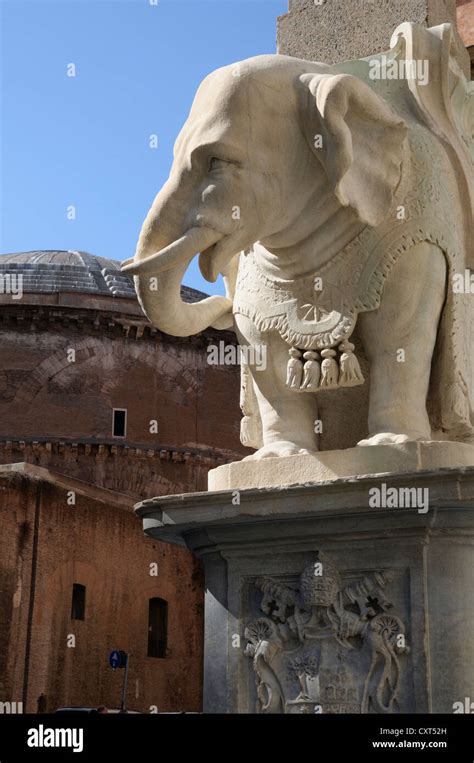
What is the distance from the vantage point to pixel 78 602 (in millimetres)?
22203

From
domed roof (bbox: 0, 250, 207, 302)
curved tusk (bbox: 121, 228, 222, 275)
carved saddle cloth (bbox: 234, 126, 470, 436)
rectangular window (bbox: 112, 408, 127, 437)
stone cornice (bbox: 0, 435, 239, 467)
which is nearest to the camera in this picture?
curved tusk (bbox: 121, 228, 222, 275)

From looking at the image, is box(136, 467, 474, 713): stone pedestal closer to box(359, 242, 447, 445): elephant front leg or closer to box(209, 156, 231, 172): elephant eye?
box(359, 242, 447, 445): elephant front leg

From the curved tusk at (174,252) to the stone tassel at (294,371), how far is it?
20.1 inches

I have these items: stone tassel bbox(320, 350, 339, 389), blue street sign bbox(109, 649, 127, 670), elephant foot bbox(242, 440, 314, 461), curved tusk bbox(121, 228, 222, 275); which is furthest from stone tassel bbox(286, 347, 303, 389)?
blue street sign bbox(109, 649, 127, 670)

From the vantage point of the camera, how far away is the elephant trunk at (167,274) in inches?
154

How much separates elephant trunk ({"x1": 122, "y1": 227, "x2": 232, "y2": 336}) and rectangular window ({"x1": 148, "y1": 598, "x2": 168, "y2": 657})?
2020 centimetres

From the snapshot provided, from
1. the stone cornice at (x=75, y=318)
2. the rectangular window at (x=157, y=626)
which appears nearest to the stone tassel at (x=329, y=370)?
the rectangular window at (x=157, y=626)

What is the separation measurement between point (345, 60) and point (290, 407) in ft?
4.93

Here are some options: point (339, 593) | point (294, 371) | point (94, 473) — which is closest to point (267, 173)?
point (294, 371)

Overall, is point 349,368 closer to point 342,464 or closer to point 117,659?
point 342,464

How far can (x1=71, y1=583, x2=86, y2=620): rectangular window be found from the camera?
866 inches

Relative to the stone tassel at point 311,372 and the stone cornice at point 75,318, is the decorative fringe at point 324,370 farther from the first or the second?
the stone cornice at point 75,318

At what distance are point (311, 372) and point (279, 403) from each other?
26 cm

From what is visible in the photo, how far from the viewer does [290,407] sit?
14.1 ft
